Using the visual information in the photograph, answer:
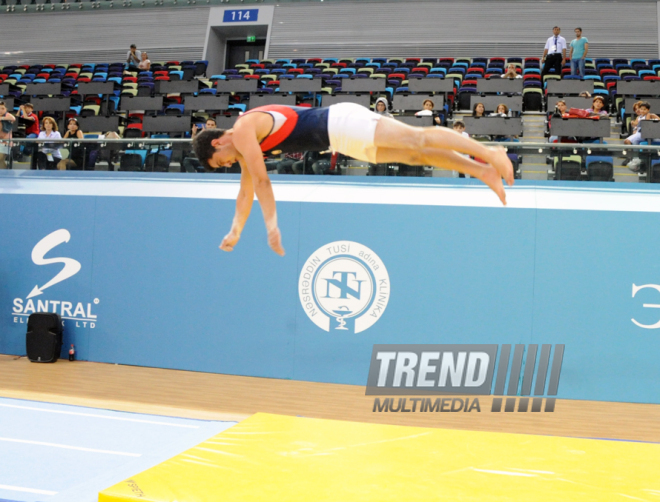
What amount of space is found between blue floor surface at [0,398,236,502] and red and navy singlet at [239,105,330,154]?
219 centimetres

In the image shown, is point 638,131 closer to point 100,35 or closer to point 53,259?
point 53,259

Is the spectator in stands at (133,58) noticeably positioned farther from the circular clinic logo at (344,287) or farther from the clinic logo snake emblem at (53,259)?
the circular clinic logo at (344,287)

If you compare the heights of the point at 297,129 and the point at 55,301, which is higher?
Answer: the point at 297,129

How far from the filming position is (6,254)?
24.8 feet

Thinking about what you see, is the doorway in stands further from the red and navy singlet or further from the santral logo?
the red and navy singlet

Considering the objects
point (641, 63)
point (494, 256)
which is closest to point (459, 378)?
point (494, 256)

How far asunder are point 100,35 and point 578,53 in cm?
1122

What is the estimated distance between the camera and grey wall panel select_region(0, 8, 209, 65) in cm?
1430

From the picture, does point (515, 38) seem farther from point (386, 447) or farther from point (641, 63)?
point (386, 447)

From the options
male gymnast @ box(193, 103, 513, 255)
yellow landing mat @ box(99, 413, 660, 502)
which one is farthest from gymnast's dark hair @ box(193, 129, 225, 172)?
yellow landing mat @ box(99, 413, 660, 502)

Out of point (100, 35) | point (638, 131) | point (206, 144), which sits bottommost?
point (206, 144)

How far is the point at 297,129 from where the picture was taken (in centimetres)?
375

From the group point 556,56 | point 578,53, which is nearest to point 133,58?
point 556,56

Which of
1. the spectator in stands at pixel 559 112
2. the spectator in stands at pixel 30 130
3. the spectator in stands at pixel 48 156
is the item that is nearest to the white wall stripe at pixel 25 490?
the spectator in stands at pixel 48 156
